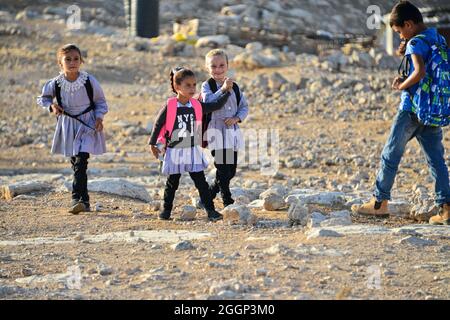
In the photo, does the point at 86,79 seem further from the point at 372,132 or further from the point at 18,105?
the point at 18,105

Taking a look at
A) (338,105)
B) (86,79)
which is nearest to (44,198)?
(86,79)

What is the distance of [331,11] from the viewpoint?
37.2 meters

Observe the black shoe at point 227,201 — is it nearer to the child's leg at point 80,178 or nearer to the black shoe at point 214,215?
the black shoe at point 214,215

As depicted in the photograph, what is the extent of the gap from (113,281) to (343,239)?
5.44 ft

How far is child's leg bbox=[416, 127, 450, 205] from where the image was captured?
Result: 337 inches

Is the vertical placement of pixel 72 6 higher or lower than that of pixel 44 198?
higher

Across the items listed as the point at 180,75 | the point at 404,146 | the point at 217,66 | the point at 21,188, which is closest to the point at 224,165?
the point at 217,66

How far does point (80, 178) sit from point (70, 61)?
90cm

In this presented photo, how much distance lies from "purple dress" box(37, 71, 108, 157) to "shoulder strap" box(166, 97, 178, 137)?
30.2 inches

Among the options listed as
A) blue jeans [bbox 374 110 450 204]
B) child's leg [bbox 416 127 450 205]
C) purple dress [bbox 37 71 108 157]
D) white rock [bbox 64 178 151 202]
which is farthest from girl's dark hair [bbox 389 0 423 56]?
white rock [bbox 64 178 151 202]

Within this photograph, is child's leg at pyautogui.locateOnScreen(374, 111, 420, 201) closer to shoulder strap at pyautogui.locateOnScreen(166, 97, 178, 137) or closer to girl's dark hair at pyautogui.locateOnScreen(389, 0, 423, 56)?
girl's dark hair at pyautogui.locateOnScreen(389, 0, 423, 56)

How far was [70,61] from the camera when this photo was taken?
9266 millimetres
